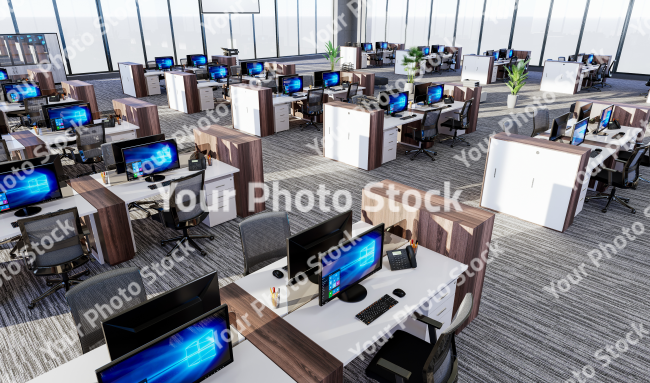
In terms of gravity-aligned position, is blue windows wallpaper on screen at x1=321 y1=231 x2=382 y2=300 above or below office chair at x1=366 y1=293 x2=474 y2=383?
above

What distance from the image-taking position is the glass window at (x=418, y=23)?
19.5m

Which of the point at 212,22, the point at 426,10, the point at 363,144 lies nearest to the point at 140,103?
Answer: the point at 363,144

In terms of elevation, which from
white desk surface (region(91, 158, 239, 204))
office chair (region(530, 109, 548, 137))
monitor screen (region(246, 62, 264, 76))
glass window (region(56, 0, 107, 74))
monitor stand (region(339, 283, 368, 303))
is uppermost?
glass window (region(56, 0, 107, 74))

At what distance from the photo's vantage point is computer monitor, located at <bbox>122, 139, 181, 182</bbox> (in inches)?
188

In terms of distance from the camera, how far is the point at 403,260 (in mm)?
3283

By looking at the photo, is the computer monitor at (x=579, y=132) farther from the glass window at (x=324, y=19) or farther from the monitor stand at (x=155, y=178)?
the glass window at (x=324, y=19)

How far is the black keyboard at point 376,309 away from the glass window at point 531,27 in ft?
58.3

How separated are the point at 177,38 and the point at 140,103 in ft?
30.5

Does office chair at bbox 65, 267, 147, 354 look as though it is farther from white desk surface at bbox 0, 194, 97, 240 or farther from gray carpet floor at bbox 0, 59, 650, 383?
white desk surface at bbox 0, 194, 97, 240

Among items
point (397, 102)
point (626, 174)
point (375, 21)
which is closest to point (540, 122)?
point (626, 174)

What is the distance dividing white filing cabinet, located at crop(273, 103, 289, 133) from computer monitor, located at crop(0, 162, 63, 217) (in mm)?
5565

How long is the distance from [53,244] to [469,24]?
19.1 m

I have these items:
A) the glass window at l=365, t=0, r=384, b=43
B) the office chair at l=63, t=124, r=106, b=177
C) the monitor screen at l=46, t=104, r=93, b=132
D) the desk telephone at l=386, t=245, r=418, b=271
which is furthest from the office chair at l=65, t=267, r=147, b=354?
the glass window at l=365, t=0, r=384, b=43

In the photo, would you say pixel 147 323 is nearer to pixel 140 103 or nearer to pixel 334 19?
pixel 140 103
